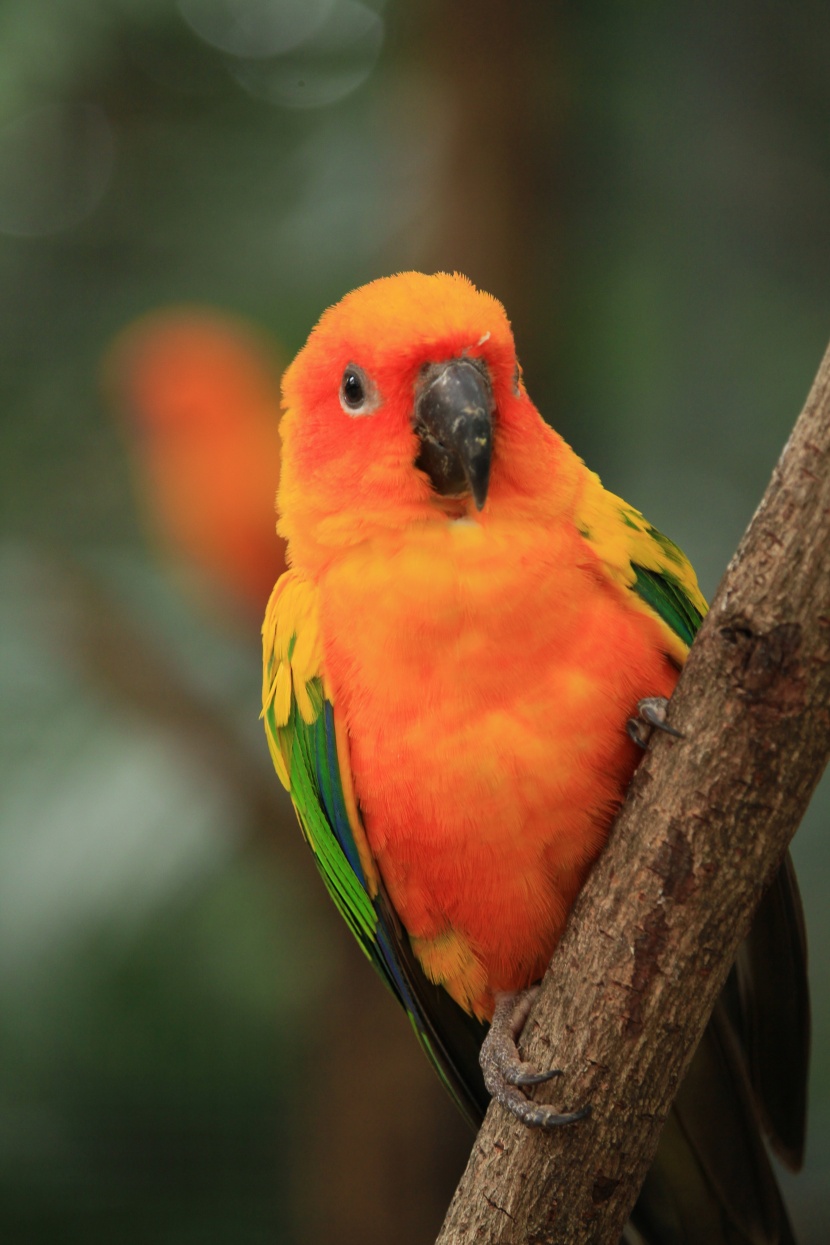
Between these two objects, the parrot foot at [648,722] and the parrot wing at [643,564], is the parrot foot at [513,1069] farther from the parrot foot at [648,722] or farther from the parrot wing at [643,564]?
the parrot wing at [643,564]

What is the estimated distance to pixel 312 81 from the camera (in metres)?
3.28

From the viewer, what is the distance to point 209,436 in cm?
321

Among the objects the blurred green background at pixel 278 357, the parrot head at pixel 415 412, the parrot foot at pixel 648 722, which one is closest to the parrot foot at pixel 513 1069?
the parrot foot at pixel 648 722

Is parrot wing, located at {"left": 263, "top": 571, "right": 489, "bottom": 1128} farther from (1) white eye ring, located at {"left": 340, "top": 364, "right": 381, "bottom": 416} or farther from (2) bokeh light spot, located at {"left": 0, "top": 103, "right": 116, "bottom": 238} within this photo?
(2) bokeh light spot, located at {"left": 0, "top": 103, "right": 116, "bottom": 238}

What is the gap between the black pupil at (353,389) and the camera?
1398 mm

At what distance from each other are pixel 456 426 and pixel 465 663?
281mm

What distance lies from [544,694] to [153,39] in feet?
9.32

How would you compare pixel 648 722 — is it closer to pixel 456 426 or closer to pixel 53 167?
pixel 456 426

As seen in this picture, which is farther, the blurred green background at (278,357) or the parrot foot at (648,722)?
the blurred green background at (278,357)

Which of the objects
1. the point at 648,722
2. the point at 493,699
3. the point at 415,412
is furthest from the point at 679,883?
the point at 415,412

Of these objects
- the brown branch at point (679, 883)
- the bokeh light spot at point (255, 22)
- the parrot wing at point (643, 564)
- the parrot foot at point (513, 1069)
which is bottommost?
the parrot foot at point (513, 1069)

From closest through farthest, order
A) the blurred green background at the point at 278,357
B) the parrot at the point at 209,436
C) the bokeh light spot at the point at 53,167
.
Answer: the blurred green background at the point at 278,357, the parrot at the point at 209,436, the bokeh light spot at the point at 53,167

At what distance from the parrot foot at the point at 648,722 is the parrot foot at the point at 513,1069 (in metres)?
0.38

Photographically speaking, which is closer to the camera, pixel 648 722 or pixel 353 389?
pixel 648 722
